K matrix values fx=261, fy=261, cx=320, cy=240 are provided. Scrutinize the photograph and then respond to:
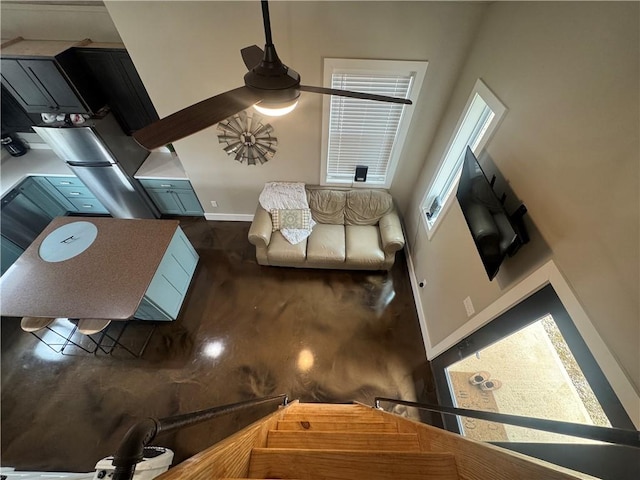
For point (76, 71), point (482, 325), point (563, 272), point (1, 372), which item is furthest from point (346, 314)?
point (76, 71)

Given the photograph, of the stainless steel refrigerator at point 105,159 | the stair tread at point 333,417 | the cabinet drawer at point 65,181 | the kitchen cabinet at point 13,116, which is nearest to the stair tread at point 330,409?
the stair tread at point 333,417

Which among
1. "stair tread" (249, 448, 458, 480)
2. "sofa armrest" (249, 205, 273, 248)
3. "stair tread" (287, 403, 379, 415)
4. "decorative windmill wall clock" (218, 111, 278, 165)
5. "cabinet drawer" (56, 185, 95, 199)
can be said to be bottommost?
"stair tread" (249, 448, 458, 480)

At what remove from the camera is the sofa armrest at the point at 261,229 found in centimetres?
311

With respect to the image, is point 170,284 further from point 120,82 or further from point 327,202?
point 120,82

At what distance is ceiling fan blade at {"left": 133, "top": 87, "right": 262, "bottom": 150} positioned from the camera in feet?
3.21

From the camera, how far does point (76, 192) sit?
3.50m

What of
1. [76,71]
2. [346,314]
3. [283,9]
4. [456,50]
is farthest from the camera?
[346,314]

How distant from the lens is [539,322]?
1.36 m

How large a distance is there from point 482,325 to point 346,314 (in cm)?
150

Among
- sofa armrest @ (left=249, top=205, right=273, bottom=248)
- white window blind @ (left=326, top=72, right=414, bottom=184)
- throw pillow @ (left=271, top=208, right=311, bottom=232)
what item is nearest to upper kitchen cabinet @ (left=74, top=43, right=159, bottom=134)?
sofa armrest @ (left=249, top=205, right=273, bottom=248)

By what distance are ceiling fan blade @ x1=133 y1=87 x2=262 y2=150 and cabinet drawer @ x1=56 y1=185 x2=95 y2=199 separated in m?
3.50

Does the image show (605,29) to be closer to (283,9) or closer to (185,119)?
(185,119)

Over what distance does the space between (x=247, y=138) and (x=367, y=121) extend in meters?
1.36

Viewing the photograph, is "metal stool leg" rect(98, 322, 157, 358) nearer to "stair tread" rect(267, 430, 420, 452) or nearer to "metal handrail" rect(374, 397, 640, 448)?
"stair tread" rect(267, 430, 420, 452)
